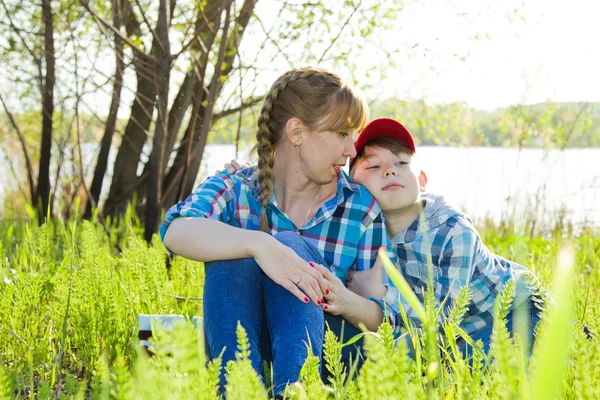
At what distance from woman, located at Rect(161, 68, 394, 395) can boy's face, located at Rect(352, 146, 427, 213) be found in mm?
55

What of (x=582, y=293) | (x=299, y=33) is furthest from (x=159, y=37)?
(x=582, y=293)

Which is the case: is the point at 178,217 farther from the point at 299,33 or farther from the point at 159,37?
the point at 299,33

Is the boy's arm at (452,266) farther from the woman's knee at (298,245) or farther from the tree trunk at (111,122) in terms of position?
the tree trunk at (111,122)

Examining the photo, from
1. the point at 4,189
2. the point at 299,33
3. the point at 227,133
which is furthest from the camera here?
the point at 4,189

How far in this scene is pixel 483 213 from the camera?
666 cm

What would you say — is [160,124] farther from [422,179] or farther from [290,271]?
[290,271]

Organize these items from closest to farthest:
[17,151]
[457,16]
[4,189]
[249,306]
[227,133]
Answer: [249,306]
[457,16]
[227,133]
[17,151]
[4,189]

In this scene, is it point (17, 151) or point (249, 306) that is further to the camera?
point (17, 151)

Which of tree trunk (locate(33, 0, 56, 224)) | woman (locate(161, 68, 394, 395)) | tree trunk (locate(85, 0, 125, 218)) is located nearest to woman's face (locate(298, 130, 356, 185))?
woman (locate(161, 68, 394, 395))

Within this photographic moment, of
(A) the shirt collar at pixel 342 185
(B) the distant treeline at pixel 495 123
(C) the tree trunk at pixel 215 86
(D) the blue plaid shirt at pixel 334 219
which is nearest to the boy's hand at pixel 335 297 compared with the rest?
(D) the blue plaid shirt at pixel 334 219

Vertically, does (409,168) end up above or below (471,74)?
below

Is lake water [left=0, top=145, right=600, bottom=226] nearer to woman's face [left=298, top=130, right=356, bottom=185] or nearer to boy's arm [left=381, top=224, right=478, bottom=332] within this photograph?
woman's face [left=298, top=130, right=356, bottom=185]

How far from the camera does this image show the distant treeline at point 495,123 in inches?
204

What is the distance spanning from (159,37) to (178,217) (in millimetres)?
1746
